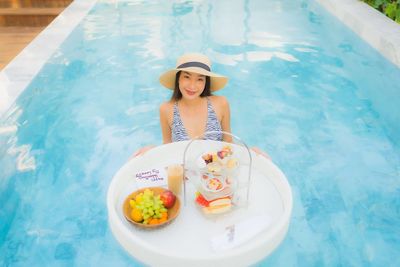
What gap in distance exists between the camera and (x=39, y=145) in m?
4.43

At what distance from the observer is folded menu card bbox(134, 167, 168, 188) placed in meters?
2.41

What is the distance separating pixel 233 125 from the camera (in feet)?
16.7

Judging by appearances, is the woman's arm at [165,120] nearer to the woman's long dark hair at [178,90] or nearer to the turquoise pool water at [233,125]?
the woman's long dark hair at [178,90]

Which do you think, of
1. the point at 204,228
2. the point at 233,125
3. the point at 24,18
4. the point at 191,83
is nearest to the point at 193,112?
the point at 191,83

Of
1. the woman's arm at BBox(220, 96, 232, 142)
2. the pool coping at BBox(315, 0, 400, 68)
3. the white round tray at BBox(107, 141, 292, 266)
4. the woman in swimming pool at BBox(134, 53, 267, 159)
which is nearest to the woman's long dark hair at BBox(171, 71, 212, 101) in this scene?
the woman in swimming pool at BBox(134, 53, 267, 159)

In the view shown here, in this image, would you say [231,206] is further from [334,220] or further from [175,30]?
[175,30]

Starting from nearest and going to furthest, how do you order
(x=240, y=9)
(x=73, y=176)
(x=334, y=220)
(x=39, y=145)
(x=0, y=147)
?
(x=334, y=220), (x=0, y=147), (x=73, y=176), (x=39, y=145), (x=240, y=9)

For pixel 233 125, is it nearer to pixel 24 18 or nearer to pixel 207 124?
pixel 207 124

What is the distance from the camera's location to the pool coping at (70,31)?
14.7 feet

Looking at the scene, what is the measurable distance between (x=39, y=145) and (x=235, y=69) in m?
3.03

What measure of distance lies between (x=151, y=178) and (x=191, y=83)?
31.6 inches

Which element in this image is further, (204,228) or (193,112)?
(193,112)

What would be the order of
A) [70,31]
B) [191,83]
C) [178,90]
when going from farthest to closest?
1. [70,31]
2. [178,90]
3. [191,83]

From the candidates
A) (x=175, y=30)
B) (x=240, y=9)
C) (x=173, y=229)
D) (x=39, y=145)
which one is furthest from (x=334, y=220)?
(x=240, y=9)
